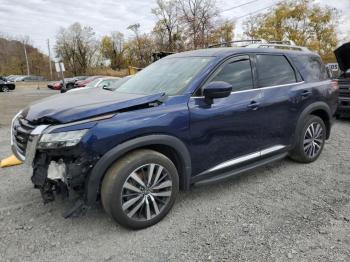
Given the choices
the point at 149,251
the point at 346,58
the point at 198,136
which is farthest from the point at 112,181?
the point at 346,58

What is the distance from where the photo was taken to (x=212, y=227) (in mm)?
2975

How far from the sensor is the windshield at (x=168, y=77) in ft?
10.8

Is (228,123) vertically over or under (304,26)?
under

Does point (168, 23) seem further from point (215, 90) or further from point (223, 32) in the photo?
point (215, 90)

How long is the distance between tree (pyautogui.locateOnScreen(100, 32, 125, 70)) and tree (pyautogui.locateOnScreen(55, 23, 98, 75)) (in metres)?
2.41

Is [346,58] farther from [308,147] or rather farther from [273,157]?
[273,157]

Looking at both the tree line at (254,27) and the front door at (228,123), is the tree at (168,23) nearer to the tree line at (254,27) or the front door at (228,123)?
the tree line at (254,27)

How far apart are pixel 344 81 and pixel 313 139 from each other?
4005 mm

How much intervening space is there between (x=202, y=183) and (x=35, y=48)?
7915 cm

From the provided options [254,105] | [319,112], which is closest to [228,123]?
[254,105]

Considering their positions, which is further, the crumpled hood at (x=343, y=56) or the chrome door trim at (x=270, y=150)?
the crumpled hood at (x=343, y=56)

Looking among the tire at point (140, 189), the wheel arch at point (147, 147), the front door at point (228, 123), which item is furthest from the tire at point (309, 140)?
the tire at point (140, 189)

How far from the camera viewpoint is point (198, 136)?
3.16 m

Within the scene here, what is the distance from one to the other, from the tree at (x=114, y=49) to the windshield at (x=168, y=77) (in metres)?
57.6
